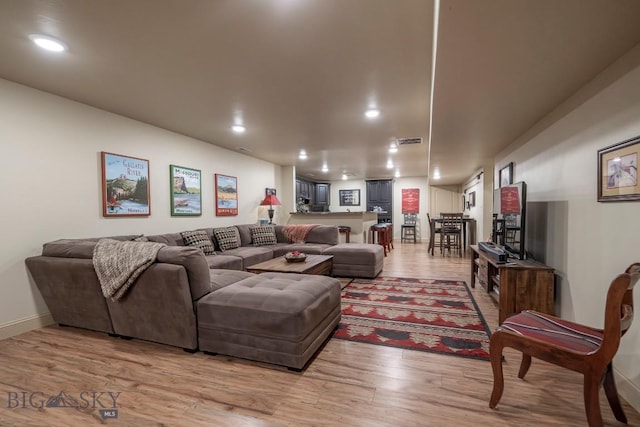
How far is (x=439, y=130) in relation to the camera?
11.0ft

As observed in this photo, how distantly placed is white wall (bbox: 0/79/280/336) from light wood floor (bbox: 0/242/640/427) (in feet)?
2.42

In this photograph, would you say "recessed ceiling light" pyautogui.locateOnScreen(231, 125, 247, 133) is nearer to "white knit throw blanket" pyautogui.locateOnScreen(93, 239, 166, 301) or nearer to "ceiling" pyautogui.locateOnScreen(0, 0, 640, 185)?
"ceiling" pyautogui.locateOnScreen(0, 0, 640, 185)

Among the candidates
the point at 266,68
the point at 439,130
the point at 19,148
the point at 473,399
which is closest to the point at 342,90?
the point at 266,68

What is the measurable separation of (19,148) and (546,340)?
4.20m

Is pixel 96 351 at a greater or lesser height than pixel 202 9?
lesser

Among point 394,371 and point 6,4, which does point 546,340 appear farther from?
point 6,4

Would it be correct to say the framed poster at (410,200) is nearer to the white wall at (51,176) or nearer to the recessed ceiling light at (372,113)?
the recessed ceiling light at (372,113)

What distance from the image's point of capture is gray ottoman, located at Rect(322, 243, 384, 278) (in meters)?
4.38

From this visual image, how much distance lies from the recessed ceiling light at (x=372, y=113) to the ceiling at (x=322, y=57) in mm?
78

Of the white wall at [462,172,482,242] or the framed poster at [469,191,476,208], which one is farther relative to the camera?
the framed poster at [469,191,476,208]

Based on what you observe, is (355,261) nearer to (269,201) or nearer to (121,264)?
(269,201)

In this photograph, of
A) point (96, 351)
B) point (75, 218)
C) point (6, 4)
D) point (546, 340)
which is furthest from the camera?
point (75, 218)

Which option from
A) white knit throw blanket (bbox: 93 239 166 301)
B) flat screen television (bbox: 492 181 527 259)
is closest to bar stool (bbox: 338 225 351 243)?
flat screen television (bbox: 492 181 527 259)

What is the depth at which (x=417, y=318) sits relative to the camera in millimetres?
2822
